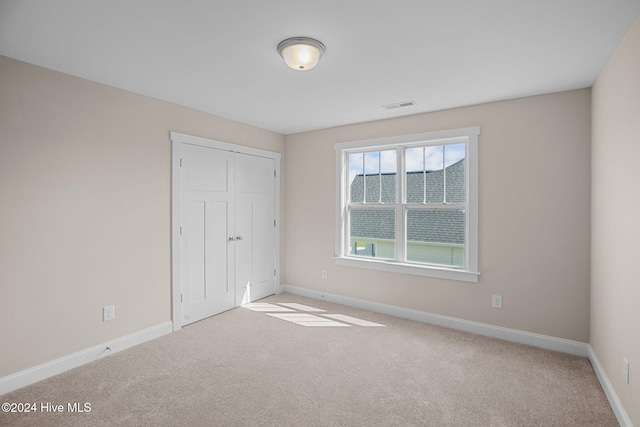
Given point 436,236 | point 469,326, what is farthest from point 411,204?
point 469,326

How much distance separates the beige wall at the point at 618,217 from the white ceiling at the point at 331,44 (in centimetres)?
26

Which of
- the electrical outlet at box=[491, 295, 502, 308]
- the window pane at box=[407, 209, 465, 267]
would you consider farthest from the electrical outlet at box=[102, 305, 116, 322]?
the electrical outlet at box=[491, 295, 502, 308]

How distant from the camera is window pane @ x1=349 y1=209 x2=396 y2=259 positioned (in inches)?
165

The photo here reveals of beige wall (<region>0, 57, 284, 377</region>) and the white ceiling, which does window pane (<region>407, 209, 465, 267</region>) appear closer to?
the white ceiling

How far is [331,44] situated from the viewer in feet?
7.17

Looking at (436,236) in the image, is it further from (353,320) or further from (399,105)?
(399,105)

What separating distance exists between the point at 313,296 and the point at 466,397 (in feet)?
8.95

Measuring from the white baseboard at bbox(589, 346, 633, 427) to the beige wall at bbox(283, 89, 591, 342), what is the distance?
0.33 meters

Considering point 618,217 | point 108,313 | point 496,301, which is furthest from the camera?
point 496,301

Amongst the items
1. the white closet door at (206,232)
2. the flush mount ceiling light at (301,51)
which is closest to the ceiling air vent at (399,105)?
the flush mount ceiling light at (301,51)

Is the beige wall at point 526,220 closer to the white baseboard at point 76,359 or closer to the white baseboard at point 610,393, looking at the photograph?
the white baseboard at point 610,393

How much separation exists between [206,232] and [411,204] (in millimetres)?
2546

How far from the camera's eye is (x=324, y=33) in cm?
205

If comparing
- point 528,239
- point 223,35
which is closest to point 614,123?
point 528,239
